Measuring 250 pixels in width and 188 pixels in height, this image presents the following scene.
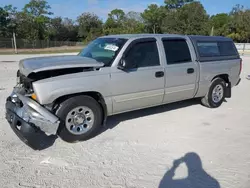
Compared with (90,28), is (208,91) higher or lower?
lower

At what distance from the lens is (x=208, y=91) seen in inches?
230

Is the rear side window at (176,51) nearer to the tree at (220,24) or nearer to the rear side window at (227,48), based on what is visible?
the rear side window at (227,48)

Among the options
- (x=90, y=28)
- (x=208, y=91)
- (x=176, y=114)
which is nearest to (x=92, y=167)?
(x=176, y=114)

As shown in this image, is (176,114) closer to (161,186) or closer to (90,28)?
(161,186)

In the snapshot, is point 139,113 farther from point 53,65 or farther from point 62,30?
point 62,30

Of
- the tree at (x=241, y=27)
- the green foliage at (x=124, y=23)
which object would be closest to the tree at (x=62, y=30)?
the green foliage at (x=124, y=23)

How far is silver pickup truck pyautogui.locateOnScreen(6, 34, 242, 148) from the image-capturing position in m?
3.64

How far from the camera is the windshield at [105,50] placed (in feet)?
14.2

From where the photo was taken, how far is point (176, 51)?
5.05m

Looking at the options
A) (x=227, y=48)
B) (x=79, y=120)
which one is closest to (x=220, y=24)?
(x=227, y=48)

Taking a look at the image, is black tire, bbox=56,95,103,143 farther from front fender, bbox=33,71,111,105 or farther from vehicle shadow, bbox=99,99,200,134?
vehicle shadow, bbox=99,99,200,134

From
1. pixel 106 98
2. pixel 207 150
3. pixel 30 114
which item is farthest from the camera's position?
pixel 106 98

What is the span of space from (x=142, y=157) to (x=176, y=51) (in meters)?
2.49

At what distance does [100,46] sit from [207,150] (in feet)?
9.22
